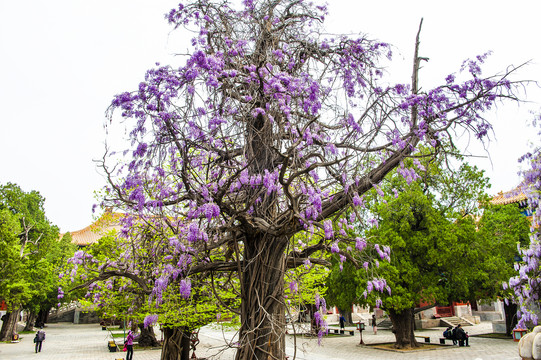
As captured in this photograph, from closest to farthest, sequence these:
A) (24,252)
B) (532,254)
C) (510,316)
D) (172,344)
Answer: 1. (532,254)
2. (172,344)
3. (510,316)
4. (24,252)

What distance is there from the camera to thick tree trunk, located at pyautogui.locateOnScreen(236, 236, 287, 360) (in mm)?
5645

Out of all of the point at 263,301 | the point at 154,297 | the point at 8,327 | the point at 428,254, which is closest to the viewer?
the point at 263,301

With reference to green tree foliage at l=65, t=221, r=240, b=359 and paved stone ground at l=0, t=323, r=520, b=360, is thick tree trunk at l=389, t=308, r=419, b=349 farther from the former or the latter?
green tree foliage at l=65, t=221, r=240, b=359

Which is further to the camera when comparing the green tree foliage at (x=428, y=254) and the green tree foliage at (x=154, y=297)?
the green tree foliage at (x=428, y=254)

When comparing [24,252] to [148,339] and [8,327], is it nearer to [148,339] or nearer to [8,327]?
[8,327]

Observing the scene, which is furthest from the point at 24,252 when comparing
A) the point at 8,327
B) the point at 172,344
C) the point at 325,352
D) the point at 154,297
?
the point at 154,297

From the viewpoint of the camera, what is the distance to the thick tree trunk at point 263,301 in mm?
5645

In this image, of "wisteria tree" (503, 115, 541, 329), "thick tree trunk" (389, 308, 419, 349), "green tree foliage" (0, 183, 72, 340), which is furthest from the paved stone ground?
"wisteria tree" (503, 115, 541, 329)

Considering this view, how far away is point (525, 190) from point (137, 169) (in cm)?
1040

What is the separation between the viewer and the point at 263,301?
5770 mm

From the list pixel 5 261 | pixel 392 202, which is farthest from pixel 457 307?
pixel 5 261

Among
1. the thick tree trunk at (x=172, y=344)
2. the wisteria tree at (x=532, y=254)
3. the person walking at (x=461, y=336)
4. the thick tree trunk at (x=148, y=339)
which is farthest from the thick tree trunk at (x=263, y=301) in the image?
the thick tree trunk at (x=148, y=339)

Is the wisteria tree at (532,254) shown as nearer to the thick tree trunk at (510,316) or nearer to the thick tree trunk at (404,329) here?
the thick tree trunk at (404,329)

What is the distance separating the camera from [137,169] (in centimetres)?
606
